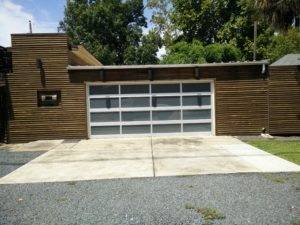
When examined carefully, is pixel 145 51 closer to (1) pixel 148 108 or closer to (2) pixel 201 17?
(2) pixel 201 17

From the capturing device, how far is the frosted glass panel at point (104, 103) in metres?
16.5

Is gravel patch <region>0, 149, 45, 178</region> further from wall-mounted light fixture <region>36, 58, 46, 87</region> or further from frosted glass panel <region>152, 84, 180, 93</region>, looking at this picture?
frosted glass panel <region>152, 84, 180, 93</region>

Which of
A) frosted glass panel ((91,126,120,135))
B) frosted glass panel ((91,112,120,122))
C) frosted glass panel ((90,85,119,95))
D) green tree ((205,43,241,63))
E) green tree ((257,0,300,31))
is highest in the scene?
green tree ((205,43,241,63))

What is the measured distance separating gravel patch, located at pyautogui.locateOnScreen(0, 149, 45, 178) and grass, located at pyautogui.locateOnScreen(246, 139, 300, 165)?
279 inches

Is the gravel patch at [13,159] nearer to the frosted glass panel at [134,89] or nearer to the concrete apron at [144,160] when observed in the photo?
the concrete apron at [144,160]

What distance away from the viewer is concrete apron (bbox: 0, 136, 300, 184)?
9.70m

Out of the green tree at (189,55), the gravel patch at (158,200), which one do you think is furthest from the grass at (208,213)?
the green tree at (189,55)

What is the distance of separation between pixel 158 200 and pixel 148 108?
9.34m

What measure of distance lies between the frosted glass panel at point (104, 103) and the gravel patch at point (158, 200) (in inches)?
303

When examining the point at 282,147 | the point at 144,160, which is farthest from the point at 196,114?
the point at 144,160

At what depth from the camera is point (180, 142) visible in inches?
585

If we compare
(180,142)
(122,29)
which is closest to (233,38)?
(122,29)

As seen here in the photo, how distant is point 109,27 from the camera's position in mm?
47156

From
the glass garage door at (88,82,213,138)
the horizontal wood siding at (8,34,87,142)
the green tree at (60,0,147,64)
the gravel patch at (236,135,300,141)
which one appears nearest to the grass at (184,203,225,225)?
the gravel patch at (236,135,300,141)
